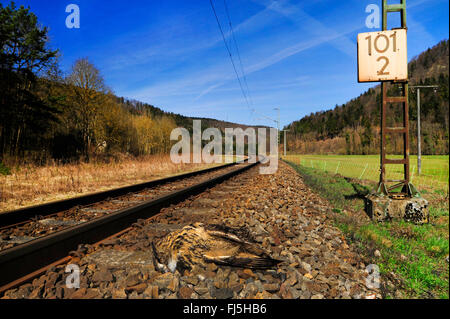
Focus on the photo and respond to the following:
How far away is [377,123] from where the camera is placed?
3841 inches

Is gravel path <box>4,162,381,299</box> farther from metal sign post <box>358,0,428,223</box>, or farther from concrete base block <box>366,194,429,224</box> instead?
metal sign post <box>358,0,428,223</box>

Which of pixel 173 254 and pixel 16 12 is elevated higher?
pixel 16 12

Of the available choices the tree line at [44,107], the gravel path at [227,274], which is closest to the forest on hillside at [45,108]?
the tree line at [44,107]

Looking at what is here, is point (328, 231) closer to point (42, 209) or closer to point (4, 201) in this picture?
point (42, 209)

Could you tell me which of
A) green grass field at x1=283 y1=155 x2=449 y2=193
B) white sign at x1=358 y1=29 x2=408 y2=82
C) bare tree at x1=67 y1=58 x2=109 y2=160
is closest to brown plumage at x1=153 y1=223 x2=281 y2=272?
white sign at x1=358 y1=29 x2=408 y2=82

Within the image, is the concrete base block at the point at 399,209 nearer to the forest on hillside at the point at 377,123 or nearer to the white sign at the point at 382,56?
the white sign at the point at 382,56

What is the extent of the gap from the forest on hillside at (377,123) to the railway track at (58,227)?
37.1 m

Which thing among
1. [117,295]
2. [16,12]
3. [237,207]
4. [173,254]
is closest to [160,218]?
[237,207]

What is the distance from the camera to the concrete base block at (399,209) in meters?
5.29

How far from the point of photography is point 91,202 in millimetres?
6078

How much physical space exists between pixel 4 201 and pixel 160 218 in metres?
5.10

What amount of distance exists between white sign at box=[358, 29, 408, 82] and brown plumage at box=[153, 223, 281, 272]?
520 centimetres

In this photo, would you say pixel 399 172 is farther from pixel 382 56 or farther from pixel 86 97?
pixel 86 97

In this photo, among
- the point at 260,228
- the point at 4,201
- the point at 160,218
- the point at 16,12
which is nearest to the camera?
the point at 260,228
